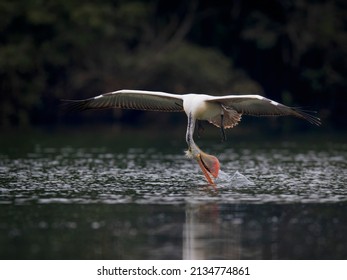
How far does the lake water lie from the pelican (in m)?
0.59

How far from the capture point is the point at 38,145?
26938 mm

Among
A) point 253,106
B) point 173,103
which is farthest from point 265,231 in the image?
point 173,103

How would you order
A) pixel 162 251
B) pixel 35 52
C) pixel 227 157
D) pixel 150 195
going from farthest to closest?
pixel 35 52, pixel 227 157, pixel 150 195, pixel 162 251

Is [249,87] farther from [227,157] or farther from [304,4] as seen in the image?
[227,157]

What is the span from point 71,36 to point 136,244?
3036 cm

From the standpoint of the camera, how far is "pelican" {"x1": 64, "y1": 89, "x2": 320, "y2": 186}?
52.9 ft

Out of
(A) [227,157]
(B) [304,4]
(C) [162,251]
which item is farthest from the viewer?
(B) [304,4]

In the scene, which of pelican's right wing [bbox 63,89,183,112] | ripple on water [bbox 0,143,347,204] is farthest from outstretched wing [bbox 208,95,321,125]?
ripple on water [bbox 0,143,347,204]

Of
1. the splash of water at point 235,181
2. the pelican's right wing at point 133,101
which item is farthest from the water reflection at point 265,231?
the pelican's right wing at point 133,101

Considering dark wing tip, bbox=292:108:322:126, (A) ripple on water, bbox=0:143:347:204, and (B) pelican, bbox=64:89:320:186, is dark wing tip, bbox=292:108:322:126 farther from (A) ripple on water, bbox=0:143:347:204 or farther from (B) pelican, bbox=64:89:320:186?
(A) ripple on water, bbox=0:143:347:204

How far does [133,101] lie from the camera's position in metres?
18.4

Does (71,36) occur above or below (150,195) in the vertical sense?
above

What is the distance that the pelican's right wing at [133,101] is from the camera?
17.7m

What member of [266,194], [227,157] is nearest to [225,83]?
[227,157]
